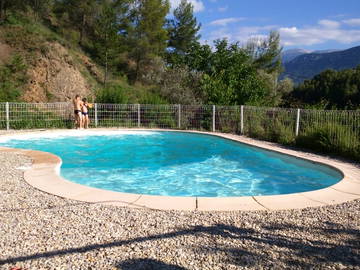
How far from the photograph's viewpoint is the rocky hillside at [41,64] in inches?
728

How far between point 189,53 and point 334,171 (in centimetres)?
1801

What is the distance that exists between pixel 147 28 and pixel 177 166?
72.1ft

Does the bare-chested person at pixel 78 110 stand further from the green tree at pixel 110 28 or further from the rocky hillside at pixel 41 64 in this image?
the green tree at pixel 110 28

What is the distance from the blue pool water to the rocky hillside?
24.3ft

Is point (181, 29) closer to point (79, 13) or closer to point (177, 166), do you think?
point (79, 13)

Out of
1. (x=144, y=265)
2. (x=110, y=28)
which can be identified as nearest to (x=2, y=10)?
(x=110, y=28)

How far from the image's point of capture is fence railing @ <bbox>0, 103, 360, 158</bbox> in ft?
30.8

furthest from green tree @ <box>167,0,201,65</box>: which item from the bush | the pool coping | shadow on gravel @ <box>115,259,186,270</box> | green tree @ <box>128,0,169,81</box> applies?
shadow on gravel @ <box>115,259,186,270</box>

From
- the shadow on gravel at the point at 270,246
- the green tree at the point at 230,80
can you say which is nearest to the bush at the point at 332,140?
the shadow on gravel at the point at 270,246

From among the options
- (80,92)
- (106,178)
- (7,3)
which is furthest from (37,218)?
(7,3)

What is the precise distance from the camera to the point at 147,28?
1096 inches

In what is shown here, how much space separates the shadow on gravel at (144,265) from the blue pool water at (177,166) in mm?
3527

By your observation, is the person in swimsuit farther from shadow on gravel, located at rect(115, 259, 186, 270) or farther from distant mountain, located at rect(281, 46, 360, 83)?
distant mountain, located at rect(281, 46, 360, 83)

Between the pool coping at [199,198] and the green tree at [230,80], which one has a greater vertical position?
the green tree at [230,80]
